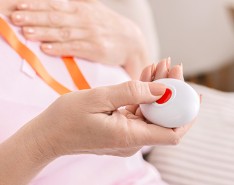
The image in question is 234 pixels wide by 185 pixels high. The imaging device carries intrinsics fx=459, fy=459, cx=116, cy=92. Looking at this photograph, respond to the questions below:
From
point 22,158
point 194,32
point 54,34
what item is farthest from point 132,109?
point 194,32

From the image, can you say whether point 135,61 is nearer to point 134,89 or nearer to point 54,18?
point 54,18

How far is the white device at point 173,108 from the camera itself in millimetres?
623

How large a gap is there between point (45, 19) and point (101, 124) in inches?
16.3

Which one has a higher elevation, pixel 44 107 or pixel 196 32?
pixel 44 107

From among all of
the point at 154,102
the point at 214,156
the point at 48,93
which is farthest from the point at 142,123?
the point at 214,156

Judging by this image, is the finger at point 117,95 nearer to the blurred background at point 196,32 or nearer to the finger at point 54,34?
the finger at point 54,34

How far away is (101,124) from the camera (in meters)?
0.58

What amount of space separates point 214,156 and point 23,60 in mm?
457

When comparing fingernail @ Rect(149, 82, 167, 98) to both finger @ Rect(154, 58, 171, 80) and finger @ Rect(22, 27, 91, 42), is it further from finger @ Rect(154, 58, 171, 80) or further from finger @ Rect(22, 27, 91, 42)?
finger @ Rect(22, 27, 91, 42)

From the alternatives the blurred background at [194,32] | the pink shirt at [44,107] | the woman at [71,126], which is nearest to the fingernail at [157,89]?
the woman at [71,126]

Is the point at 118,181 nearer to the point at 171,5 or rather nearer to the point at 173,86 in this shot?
the point at 173,86

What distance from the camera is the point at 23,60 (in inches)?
33.6

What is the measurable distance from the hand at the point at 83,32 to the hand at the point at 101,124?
1.05 feet

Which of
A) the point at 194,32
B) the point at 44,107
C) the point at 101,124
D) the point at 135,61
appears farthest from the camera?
the point at 194,32
